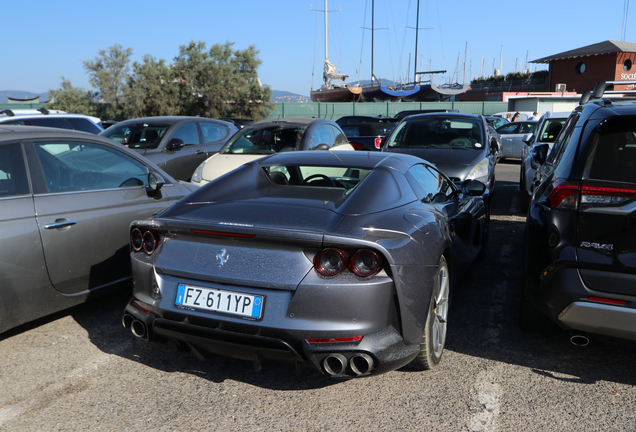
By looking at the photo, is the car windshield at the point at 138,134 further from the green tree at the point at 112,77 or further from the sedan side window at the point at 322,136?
the green tree at the point at 112,77

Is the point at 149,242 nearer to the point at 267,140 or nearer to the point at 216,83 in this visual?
the point at 267,140

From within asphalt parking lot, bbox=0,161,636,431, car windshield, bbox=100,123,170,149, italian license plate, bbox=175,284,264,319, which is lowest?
asphalt parking lot, bbox=0,161,636,431

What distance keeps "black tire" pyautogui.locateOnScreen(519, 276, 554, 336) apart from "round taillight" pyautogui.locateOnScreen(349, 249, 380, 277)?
1.56m

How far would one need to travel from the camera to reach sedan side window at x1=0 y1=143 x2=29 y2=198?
11.8ft

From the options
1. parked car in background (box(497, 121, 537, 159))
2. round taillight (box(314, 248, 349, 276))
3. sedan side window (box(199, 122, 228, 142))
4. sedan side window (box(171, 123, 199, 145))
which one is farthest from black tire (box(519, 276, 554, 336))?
parked car in background (box(497, 121, 537, 159))

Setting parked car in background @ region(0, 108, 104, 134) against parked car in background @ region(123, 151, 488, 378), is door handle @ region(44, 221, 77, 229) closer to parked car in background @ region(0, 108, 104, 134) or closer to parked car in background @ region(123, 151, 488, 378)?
parked car in background @ region(123, 151, 488, 378)

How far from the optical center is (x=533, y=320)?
12.5 feet

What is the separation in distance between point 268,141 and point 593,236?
19.8 ft

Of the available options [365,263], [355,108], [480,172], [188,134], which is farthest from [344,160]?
[355,108]

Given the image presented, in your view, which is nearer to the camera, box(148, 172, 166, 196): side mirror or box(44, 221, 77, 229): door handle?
box(44, 221, 77, 229): door handle

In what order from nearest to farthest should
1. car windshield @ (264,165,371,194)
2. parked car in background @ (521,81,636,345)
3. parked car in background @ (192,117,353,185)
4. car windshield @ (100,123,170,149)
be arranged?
1. parked car in background @ (521,81,636,345)
2. car windshield @ (264,165,371,194)
3. parked car in background @ (192,117,353,185)
4. car windshield @ (100,123,170,149)

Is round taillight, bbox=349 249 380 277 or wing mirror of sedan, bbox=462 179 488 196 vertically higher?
wing mirror of sedan, bbox=462 179 488 196

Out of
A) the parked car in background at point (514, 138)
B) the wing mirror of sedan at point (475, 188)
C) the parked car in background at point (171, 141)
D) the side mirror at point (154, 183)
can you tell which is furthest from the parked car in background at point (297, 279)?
the parked car in background at point (514, 138)

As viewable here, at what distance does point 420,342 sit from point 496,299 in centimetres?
206
